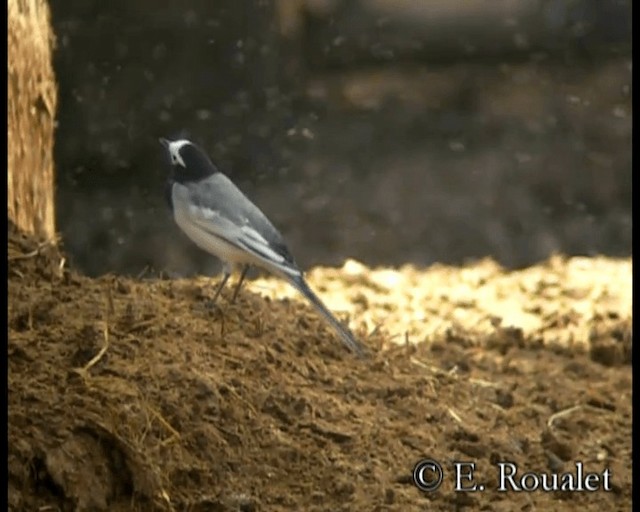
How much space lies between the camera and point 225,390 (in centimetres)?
250

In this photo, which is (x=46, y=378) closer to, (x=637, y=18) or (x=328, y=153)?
(x=328, y=153)

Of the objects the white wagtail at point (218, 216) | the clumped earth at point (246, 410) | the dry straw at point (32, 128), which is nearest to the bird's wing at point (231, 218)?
the white wagtail at point (218, 216)

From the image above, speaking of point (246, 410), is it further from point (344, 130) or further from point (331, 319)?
point (344, 130)

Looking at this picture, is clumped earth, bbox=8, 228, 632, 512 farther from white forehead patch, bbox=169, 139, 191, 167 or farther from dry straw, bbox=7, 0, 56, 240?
white forehead patch, bbox=169, 139, 191, 167

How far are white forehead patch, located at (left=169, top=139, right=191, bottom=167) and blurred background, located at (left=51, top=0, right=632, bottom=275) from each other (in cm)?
3

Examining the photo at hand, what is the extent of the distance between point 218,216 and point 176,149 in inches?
5.3

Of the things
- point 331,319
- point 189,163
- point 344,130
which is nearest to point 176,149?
point 189,163

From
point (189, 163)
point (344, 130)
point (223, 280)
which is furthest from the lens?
point (344, 130)

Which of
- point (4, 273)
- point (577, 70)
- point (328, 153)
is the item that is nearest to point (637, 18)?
point (328, 153)

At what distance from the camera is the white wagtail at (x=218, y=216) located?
2.49 m

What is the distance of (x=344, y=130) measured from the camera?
3.07 meters

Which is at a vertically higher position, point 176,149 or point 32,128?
point 32,128

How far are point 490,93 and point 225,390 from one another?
98.6 inches

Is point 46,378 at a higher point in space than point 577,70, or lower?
lower
